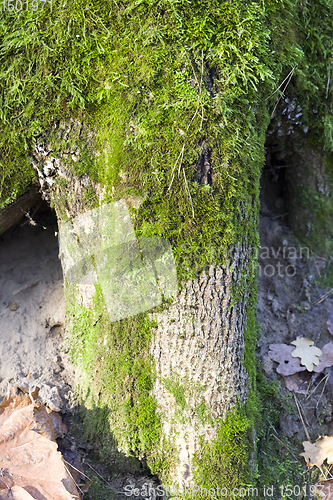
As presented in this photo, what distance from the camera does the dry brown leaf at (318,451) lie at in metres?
2.07

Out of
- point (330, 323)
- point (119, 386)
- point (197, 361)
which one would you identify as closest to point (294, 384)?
point (330, 323)

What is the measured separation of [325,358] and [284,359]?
12.1 inches

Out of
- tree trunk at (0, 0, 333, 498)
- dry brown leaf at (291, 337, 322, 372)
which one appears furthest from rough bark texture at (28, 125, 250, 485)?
dry brown leaf at (291, 337, 322, 372)

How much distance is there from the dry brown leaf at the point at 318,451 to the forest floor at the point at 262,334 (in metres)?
0.05

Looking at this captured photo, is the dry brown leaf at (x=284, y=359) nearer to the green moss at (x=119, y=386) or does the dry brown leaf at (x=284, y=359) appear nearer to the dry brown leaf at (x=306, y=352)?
the dry brown leaf at (x=306, y=352)

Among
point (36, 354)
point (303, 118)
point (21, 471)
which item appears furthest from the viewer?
point (303, 118)

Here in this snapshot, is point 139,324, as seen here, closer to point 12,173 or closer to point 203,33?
point 12,173

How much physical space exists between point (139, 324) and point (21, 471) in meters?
0.90

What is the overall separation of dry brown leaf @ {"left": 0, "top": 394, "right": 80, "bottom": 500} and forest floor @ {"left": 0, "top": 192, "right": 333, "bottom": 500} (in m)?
0.24

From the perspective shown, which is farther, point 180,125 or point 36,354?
point 36,354

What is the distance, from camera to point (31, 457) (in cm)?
169

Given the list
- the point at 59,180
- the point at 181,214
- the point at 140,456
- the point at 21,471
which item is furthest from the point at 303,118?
the point at 21,471

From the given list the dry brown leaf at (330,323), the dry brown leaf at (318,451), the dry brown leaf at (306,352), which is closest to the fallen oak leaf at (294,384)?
the dry brown leaf at (306,352)

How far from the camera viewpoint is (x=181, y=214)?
1867 millimetres
